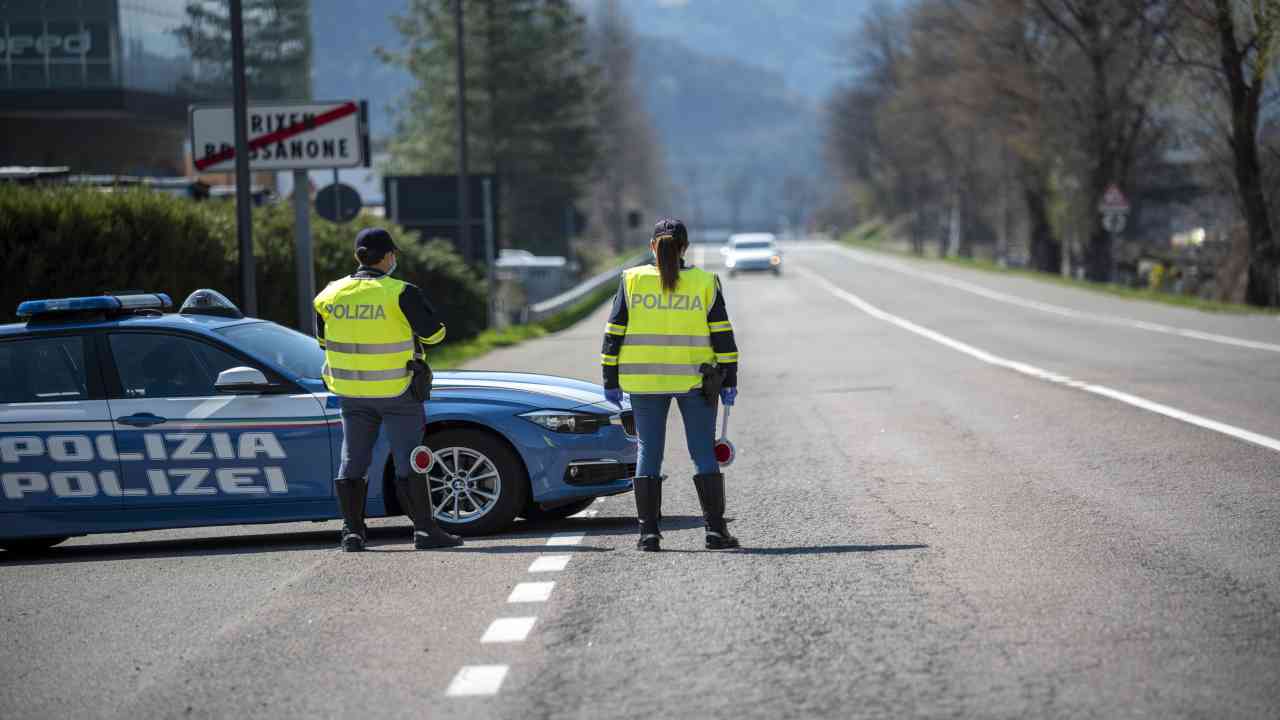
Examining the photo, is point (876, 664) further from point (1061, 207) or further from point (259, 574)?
point (1061, 207)

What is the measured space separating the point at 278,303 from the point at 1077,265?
52.1 m

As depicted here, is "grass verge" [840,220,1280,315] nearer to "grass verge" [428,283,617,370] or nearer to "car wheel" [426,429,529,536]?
"grass verge" [428,283,617,370]

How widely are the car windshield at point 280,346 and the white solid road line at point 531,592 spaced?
278cm

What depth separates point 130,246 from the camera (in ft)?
66.1

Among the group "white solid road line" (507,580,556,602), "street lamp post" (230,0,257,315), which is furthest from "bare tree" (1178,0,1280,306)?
"white solid road line" (507,580,556,602)

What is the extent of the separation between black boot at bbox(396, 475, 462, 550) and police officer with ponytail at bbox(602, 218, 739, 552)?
46.2 inches

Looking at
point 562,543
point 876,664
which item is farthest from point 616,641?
point 562,543

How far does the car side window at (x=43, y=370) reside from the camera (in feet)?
34.7

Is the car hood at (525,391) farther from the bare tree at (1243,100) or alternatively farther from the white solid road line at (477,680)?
the bare tree at (1243,100)

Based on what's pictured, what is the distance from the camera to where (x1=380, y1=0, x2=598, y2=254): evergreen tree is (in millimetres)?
79438

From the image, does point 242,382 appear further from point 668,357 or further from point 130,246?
point 130,246

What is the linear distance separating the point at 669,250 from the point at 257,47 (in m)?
56.2

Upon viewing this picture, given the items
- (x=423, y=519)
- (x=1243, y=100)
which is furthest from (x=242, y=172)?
(x=1243, y=100)

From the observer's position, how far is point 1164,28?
164 feet
